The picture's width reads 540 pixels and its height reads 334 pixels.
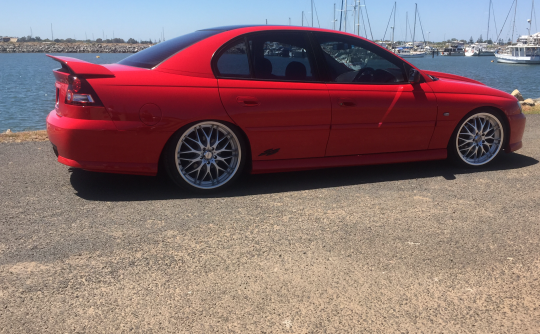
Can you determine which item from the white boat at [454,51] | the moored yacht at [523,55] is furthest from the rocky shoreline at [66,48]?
the moored yacht at [523,55]

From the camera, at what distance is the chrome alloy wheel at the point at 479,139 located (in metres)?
5.55

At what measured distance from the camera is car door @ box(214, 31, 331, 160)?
177 inches

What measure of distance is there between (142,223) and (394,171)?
298 cm

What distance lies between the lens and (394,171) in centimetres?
552

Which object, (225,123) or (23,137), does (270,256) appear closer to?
(225,123)

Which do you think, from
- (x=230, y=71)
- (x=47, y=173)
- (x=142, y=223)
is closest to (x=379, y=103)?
(x=230, y=71)

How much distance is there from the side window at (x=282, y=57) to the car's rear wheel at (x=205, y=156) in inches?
25.8

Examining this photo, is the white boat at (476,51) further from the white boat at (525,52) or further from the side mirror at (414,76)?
the side mirror at (414,76)

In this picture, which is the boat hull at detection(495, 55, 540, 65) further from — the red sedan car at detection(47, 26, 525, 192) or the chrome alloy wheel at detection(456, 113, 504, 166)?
the red sedan car at detection(47, 26, 525, 192)

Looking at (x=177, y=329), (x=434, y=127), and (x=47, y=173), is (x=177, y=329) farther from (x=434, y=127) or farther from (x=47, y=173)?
(x=434, y=127)

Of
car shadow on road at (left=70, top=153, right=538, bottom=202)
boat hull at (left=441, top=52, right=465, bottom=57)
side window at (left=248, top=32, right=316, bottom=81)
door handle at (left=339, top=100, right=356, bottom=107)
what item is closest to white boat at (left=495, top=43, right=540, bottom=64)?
boat hull at (left=441, top=52, right=465, bottom=57)

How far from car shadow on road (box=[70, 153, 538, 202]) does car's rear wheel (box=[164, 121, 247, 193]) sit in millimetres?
130

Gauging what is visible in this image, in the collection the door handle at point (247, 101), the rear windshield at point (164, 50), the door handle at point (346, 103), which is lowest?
the door handle at point (346, 103)

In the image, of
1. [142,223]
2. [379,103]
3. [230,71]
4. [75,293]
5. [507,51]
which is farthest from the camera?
[507,51]
